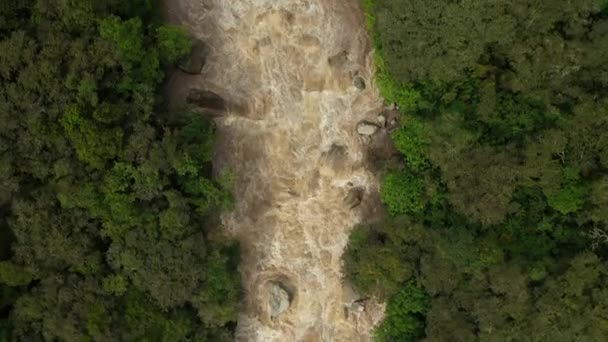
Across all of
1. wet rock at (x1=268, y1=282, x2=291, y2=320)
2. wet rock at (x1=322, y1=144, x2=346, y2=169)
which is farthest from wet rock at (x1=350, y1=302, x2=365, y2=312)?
wet rock at (x1=322, y1=144, x2=346, y2=169)

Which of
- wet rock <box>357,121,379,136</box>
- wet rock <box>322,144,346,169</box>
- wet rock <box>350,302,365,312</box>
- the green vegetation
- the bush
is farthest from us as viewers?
wet rock <box>350,302,365,312</box>

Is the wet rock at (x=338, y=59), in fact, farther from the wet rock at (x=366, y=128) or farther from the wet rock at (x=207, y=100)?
the wet rock at (x=207, y=100)

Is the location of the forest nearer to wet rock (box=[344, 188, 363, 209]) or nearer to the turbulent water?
wet rock (box=[344, 188, 363, 209])

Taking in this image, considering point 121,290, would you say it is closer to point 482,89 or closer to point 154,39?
point 154,39

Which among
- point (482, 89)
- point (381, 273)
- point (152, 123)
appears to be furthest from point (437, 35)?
point (152, 123)

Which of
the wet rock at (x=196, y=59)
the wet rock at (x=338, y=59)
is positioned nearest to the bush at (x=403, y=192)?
the wet rock at (x=338, y=59)

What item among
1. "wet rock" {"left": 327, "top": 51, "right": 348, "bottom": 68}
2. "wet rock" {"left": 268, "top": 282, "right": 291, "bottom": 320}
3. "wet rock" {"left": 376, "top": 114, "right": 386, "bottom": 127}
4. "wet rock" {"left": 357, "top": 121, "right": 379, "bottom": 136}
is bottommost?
"wet rock" {"left": 268, "top": 282, "right": 291, "bottom": 320}

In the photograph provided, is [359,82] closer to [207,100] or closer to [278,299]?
[207,100]

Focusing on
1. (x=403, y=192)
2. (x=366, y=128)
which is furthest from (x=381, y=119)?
(x=403, y=192)
